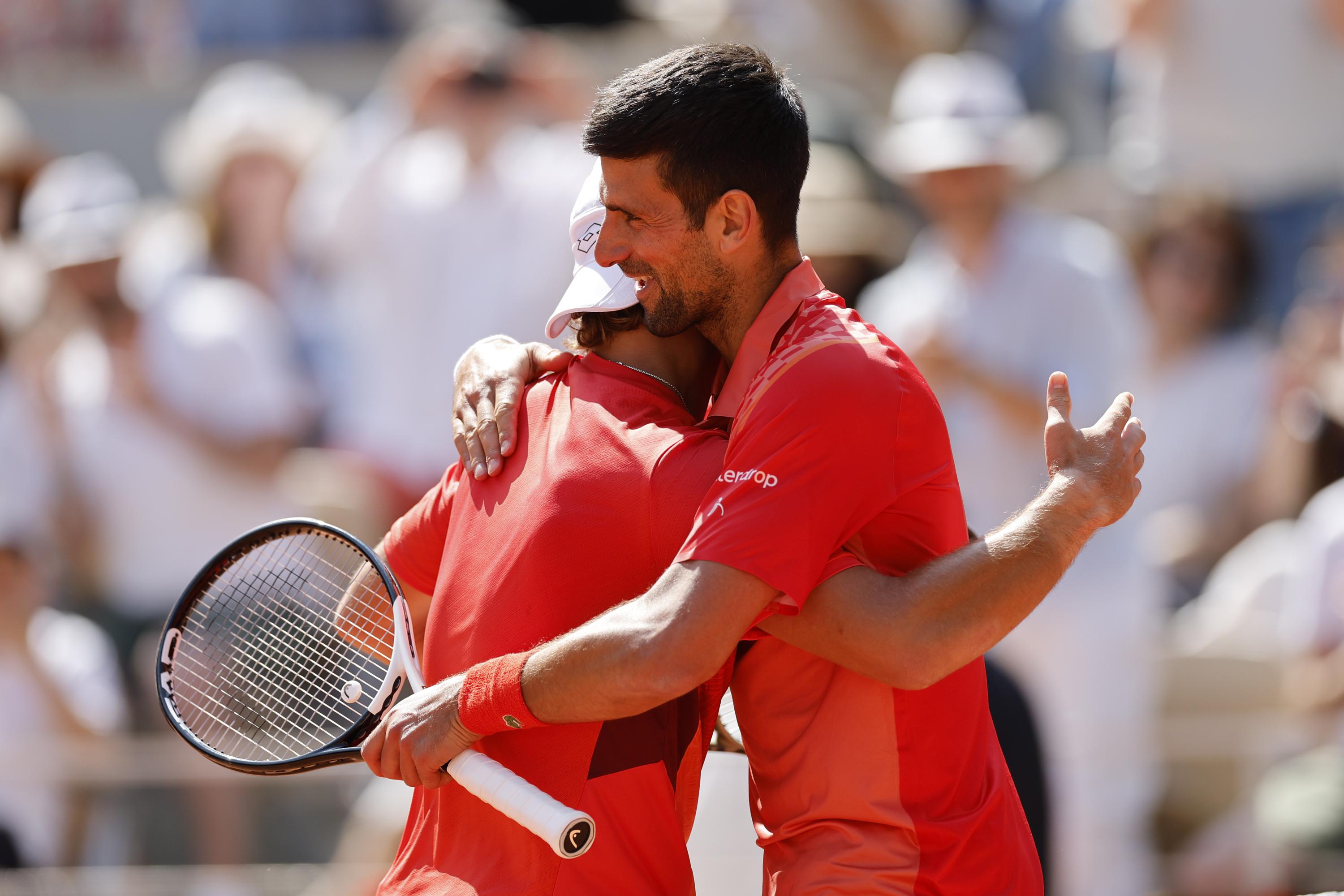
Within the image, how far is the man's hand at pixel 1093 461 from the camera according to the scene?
2.24 m

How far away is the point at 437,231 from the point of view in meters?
6.32

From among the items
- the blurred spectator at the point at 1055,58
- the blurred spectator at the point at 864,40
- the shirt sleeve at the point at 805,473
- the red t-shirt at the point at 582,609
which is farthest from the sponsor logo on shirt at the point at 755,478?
the blurred spectator at the point at 864,40

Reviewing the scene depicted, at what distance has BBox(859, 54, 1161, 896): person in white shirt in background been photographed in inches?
211

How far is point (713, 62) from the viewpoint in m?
2.32

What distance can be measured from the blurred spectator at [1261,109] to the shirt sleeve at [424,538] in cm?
449

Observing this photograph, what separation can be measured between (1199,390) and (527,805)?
14.9 feet

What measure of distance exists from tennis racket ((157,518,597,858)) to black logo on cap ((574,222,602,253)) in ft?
1.92

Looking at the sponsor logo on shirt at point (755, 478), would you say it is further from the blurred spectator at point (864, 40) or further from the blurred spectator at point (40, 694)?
the blurred spectator at point (864, 40)

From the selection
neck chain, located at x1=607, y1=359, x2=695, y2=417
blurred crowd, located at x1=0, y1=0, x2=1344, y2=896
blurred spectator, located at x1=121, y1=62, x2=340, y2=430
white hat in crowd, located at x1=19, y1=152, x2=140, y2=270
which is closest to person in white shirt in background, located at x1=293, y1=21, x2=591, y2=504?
blurred crowd, located at x1=0, y1=0, x2=1344, y2=896

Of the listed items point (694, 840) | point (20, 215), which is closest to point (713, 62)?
point (694, 840)

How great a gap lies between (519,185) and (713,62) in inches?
159

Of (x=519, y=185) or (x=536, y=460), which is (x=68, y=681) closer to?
(x=519, y=185)

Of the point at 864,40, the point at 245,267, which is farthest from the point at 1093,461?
the point at 864,40

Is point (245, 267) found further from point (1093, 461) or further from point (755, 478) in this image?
point (1093, 461)
